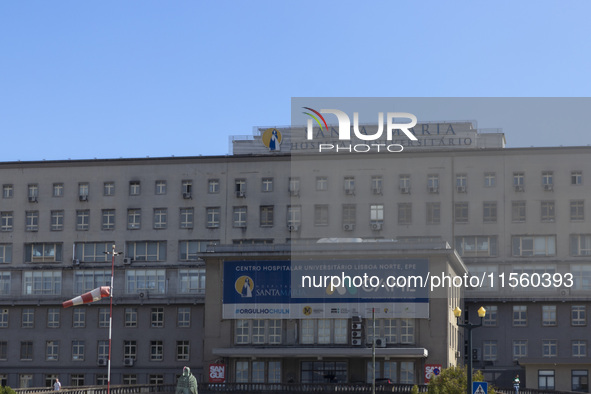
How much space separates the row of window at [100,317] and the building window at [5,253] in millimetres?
5050

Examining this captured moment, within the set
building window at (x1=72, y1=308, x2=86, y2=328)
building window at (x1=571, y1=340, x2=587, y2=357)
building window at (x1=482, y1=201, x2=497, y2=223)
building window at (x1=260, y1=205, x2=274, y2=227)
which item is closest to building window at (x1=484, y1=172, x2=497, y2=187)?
building window at (x1=482, y1=201, x2=497, y2=223)

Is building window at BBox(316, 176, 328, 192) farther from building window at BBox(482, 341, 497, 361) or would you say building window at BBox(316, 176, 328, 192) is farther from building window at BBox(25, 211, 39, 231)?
building window at BBox(25, 211, 39, 231)

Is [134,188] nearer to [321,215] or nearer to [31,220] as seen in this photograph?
[31,220]

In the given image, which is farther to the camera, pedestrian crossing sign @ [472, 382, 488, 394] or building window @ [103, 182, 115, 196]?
building window @ [103, 182, 115, 196]

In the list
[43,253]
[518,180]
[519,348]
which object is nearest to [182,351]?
[43,253]

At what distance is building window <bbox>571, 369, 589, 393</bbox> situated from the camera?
9000cm

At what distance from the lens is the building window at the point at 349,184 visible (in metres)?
103

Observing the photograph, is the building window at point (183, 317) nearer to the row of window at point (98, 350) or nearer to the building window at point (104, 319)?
the row of window at point (98, 350)

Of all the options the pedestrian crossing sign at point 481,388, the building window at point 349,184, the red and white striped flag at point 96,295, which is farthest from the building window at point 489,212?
the pedestrian crossing sign at point 481,388

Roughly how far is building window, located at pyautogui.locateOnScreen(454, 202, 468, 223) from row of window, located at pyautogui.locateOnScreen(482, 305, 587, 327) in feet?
28.1

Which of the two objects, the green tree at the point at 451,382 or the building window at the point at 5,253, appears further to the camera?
the building window at the point at 5,253

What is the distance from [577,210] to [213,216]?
1363 inches

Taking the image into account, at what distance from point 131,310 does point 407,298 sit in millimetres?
32019

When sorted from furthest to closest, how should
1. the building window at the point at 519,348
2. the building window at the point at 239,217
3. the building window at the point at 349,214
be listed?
the building window at the point at 239,217, the building window at the point at 349,214, the building window at the point at 519,348
